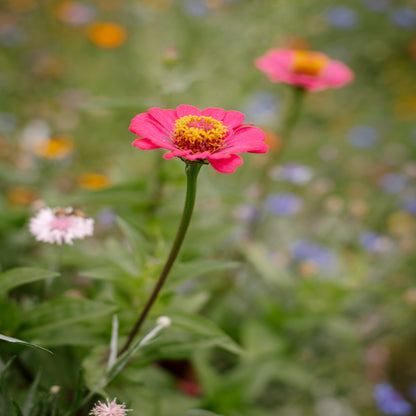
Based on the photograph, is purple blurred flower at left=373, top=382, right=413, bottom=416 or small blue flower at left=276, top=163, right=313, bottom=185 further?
small blue flower at left=276, top=163, right=313, bottom=185

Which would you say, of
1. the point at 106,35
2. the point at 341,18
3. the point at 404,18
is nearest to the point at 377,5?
the point at 404,18

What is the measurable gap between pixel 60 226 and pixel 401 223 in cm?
157

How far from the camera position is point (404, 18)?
122 inches

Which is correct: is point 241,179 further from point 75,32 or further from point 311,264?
point 75,32

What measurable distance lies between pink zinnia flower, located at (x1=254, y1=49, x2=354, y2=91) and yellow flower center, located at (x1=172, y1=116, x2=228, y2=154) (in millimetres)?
650

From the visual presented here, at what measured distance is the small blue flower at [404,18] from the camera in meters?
3.07

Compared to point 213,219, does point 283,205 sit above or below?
above

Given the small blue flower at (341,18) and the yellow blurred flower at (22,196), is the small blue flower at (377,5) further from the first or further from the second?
the yellow blurred flower at (22,196)

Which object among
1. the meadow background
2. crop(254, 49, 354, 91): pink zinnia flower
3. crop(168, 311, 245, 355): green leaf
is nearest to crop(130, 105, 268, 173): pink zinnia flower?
the meadow background

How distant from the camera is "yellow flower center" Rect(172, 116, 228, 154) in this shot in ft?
2.01

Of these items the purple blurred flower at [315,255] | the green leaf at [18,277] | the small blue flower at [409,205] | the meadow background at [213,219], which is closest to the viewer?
the green leaf at [18,277]

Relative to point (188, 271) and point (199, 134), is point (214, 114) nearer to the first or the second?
point (199, 134)

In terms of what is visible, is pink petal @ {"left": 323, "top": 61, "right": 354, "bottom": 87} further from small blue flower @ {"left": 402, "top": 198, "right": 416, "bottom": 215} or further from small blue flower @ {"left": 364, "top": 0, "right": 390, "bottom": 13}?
small blue flower @ {"left": 364, "top": 0, "right": 390, "bottom": 13}

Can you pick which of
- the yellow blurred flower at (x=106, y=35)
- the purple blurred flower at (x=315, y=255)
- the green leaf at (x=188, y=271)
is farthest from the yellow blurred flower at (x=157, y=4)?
the green leaf at (x=188, y=271)
